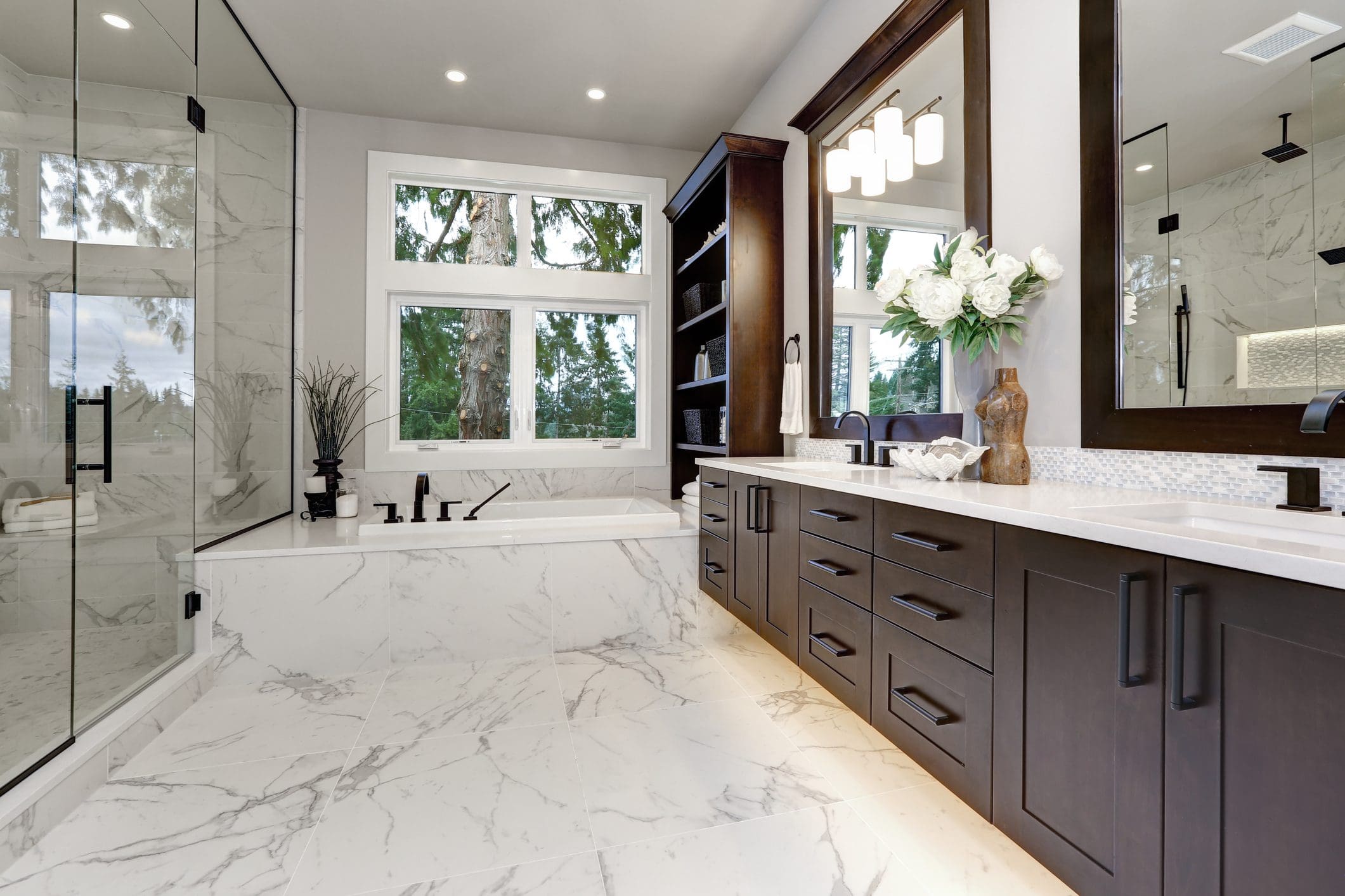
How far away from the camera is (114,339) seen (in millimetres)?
1964

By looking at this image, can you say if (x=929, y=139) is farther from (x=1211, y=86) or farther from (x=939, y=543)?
(x=939, y=543)

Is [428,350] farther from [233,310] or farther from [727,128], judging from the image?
[727,128]

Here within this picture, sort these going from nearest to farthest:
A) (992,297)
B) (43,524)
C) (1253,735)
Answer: (1253,735), (992,297), (43,524)

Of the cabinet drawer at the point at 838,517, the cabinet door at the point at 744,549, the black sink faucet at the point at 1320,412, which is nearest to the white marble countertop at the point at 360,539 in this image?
the cabinet door at the point at 744,549

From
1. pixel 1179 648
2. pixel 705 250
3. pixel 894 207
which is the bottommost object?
pixel 1179 648

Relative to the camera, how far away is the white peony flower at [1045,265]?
1.53 m

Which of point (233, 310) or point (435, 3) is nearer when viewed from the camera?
point (435, 3)

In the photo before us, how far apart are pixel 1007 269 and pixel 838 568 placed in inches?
34.9

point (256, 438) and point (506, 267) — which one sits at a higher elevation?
point (506, 267)

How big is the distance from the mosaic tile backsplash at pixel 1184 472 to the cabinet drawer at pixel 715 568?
4.21 feet

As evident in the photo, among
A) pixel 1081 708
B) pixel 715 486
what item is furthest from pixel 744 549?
pixel 1081 708

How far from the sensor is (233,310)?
285 centimetres

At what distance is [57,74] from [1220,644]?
2.82 m

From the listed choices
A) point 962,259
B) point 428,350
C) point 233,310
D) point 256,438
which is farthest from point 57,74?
point 962,259
